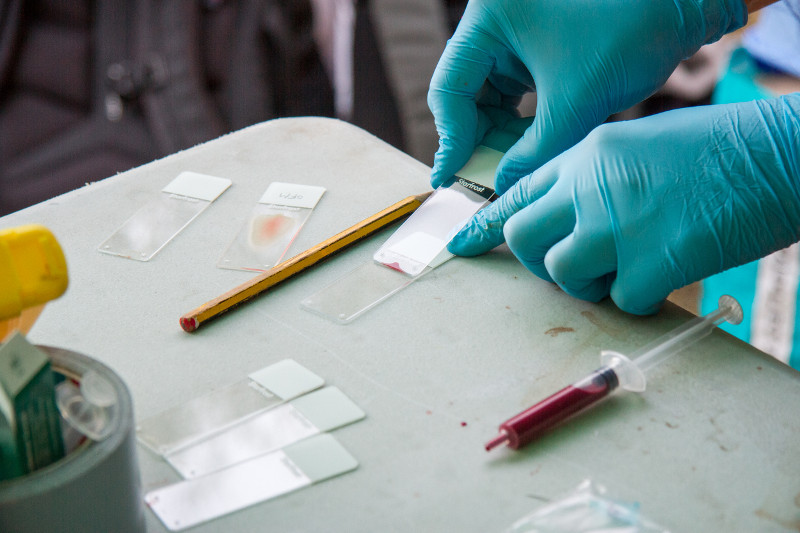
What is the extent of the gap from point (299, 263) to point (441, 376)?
0.71 ft

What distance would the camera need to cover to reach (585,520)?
1.59 feet

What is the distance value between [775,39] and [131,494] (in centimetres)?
110

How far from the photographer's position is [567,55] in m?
0.80

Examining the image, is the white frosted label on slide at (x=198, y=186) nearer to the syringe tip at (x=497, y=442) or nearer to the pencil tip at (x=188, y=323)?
the pencil tip at (x=188, y=323)

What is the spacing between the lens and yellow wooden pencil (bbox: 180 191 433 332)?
680 mm

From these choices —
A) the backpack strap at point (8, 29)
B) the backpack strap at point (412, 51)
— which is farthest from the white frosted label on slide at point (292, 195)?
the backpack strap at point (8, 29)

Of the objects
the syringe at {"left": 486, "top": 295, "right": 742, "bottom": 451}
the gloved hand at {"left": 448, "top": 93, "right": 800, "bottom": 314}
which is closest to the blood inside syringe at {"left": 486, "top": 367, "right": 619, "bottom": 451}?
the syringe at {"left": 486, "top": 295, "right": 742, "bottom": 451}

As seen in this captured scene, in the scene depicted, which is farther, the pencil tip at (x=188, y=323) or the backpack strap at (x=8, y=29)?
the backpack strap at (x=8, y=29)

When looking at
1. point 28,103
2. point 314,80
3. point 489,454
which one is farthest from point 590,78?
point 28,103

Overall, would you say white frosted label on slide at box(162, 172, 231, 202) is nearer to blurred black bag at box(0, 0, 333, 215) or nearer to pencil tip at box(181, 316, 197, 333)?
pencil tip at box(181, 316, 197, 333)

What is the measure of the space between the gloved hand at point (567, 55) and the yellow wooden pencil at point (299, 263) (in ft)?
0.26

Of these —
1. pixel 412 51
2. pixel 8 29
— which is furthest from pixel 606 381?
pixel 8 29

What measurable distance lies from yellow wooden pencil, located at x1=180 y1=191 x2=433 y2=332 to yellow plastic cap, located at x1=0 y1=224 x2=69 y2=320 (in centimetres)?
25

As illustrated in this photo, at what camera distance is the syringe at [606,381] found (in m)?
0.55
